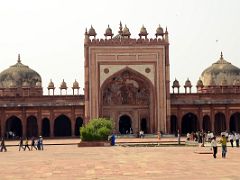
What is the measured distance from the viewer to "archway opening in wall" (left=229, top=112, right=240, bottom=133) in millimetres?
47188

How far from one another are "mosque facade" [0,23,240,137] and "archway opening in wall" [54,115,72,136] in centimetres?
3

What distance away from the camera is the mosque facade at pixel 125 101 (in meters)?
42.8

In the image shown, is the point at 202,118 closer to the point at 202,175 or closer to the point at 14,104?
the point at 14,104

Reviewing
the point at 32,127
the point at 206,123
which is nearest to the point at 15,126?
the point at 32,127

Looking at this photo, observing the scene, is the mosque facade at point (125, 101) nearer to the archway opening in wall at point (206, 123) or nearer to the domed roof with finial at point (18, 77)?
the archway opening in wall at point (206, 123)

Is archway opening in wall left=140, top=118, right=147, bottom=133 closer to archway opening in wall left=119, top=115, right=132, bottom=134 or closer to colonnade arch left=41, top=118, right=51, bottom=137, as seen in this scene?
archway opening in wall left=119, top=115, right=132, bottom=134

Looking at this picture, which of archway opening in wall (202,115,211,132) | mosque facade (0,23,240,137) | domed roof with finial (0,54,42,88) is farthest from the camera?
domed roof with finial (0,54,42,88)

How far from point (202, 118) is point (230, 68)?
9491 mm

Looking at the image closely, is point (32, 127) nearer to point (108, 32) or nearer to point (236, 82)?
point (108, 32)

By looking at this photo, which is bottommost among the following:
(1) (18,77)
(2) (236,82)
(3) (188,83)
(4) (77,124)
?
(4) (77,124)

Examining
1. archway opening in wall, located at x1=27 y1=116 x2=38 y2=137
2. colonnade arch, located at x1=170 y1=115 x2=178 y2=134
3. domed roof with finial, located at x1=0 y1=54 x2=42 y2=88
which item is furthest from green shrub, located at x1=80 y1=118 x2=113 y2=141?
domed roof with finial, located at x1=0 y1=54 x2=42 y2=88

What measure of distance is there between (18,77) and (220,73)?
18511 millimetres

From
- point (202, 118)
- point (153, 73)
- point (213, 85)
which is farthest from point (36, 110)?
point (213, 85)

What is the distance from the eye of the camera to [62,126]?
47875 mm
